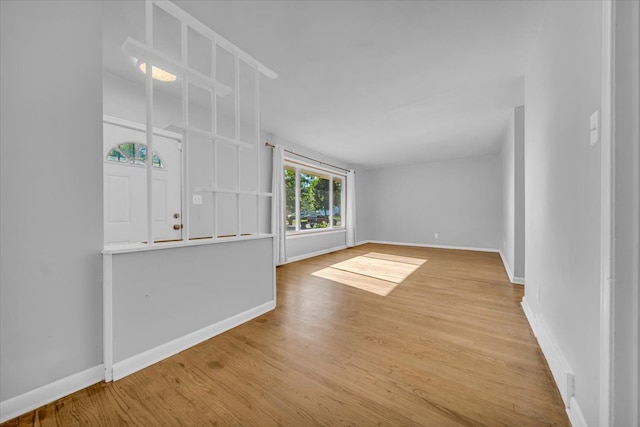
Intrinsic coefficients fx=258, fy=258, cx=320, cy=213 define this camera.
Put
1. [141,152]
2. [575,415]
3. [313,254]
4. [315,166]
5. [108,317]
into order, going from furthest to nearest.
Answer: [315,166] < [313,254] < [141,152] < [108,317] < [575,415]

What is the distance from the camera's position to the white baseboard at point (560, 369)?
1.10 metres

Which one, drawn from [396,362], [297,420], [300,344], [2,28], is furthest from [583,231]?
[2,28]

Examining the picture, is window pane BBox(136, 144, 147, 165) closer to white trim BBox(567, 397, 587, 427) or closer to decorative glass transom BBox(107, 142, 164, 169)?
decorative glass transom BBox(107, 142, 164, 169)

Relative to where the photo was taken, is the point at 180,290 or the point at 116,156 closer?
the point at 180,290

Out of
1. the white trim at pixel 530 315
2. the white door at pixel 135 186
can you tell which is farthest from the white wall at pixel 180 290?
the white trim at pixel 530 315

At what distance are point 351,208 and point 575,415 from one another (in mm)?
5739

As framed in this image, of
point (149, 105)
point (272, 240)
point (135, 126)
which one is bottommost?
point (272, 240)

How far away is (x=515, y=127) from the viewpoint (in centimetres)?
323

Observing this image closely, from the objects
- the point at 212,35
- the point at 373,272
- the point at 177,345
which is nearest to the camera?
the point at 177,345

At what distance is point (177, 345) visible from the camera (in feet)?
5.75

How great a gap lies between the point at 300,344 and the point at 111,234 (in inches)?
81.8

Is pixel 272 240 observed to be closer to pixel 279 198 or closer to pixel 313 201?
pixel 279 198

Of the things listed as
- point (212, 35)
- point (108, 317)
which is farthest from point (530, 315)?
point (212, 35)

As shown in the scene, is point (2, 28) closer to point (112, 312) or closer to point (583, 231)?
point (112, 312)
